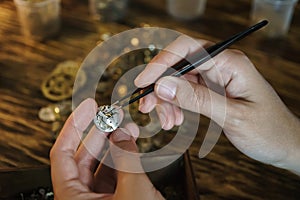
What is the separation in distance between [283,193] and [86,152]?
283mm

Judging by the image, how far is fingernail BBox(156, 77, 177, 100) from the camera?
0.61 metres

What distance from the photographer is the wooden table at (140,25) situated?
710mm

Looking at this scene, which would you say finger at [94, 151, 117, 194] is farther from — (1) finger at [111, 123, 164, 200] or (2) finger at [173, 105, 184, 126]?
(2) finger at [173, 105, 184, 126]

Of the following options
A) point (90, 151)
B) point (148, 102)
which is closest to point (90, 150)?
point (90, 151)

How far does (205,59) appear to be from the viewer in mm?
639

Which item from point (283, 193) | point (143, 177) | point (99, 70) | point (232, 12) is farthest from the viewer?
point (232, 12)

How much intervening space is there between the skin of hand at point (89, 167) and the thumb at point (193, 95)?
0.08 m

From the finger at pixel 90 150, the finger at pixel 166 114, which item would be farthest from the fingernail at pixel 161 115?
the finger at pixel 90 150

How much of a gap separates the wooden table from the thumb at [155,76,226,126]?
0.14m

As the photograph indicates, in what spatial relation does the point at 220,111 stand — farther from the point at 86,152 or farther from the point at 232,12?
the point at 232,12

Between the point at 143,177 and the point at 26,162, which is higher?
the point at 143,177

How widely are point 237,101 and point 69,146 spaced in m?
0.22

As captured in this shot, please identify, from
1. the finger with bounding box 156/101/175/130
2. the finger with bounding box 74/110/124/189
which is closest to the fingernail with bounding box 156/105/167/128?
the finger with bounding box 156/101/175/130

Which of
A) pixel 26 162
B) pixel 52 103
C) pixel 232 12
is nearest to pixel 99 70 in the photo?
pixel 52 103
